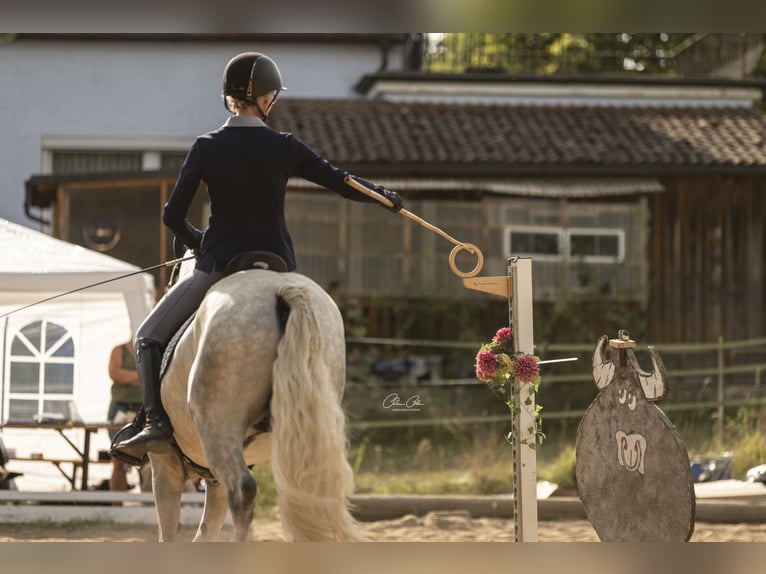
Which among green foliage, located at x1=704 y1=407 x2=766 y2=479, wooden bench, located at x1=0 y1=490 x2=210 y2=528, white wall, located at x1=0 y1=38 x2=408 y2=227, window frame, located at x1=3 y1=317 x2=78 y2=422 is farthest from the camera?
Result: white wall, located at x1=0 y1=38 x2=408 y2=227

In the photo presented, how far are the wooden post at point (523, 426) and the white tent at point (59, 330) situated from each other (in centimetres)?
442

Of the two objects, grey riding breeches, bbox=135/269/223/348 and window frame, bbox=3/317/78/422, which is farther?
window frame, bbox=3/317/78/422

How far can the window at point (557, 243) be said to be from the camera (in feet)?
53.6

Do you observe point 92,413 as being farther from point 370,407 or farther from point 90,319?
point 370,407

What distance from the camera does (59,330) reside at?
28.2 feet

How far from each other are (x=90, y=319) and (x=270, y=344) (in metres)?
5.07

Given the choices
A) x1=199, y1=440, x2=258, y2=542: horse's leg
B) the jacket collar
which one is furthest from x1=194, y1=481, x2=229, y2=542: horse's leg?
the jacket collar

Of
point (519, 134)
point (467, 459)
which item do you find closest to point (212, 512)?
point (467, 459)

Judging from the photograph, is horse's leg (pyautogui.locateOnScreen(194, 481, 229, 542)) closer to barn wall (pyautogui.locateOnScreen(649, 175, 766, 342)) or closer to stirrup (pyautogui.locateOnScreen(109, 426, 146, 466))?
stirrup (pyautogui.locateOnScreen(109, 426, 146, 466))

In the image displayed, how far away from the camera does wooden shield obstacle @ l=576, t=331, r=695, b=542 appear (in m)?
4.58

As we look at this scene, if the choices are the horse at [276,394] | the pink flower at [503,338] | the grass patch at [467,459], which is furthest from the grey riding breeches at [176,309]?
the grass patch at [467,459]

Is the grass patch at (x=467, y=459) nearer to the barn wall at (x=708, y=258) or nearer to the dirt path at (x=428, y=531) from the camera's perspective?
the dirt path at (x=428, y=531)

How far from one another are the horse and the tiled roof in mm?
11279

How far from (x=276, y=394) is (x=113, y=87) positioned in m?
15.7
